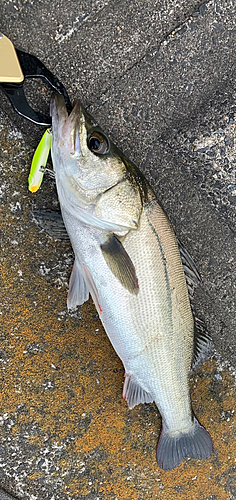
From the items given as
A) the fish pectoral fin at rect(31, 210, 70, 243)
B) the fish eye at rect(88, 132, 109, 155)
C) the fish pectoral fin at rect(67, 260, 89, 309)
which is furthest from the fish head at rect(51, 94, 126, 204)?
the fish pectoral fin at rect(67, 260, 89, 309)

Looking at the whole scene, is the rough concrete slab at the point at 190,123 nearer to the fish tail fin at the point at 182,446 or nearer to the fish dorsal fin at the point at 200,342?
the fish dorsal fin at the point at 200,342

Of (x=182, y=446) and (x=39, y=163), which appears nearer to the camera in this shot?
(x=39, y=163)

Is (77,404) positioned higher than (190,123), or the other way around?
(190,123)

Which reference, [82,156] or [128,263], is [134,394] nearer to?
[128,263]

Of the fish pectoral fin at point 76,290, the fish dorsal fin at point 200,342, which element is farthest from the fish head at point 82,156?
the fish dorsal fin at point 200,342

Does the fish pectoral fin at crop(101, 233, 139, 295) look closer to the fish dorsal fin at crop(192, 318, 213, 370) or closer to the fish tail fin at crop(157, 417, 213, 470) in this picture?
the fish dorsal fin at crop(192, 318, 213, 370)

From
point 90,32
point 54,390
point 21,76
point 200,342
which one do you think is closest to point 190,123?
point 90,32
